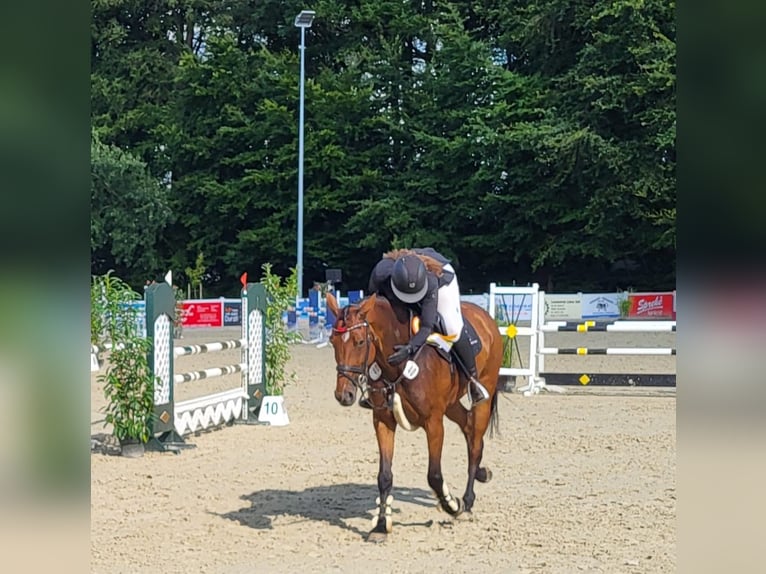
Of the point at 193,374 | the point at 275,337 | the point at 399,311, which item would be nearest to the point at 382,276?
the point at 399,311

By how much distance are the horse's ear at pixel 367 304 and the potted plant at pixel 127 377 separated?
3.46m

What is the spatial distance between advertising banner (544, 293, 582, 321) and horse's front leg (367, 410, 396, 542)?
22.7m

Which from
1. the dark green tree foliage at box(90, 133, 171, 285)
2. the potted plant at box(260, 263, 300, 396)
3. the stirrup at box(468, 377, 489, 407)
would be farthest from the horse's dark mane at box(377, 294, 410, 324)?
the dark green tree foliage at box(90, 133, 171, 285)

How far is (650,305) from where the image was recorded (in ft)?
95.5

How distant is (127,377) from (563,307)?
2168 centimetres

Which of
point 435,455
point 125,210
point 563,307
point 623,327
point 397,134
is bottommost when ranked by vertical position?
point 435,455

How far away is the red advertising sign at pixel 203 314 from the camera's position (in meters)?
27.4

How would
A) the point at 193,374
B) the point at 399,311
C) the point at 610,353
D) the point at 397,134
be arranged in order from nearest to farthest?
the point at 399,311, the point at 193,374, the point at 610,353, the point at 397,134

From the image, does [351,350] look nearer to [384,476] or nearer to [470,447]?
[384,476]

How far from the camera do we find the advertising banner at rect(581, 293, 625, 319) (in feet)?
95.8
